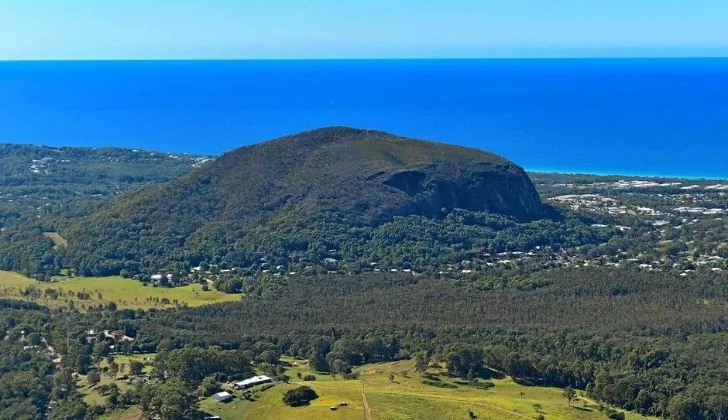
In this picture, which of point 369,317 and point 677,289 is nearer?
point 369,317

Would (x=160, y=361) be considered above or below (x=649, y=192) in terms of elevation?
below

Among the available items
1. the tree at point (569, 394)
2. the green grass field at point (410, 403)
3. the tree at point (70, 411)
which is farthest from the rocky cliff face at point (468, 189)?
the tree at point (70, 411)

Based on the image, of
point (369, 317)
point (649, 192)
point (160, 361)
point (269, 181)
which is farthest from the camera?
point (649, 192)

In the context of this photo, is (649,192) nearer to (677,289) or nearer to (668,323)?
(677,289)

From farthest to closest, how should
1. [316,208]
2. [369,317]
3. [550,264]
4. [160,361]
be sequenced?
[316,208] < [550,264] < [369,317] < [160,361]

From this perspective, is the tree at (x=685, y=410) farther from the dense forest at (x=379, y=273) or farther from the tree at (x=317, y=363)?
the tree at (x=317, y=363)

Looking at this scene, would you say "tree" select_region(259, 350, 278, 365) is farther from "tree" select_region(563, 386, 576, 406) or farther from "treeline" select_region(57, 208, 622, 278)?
"treeline" select_region(57, 208, 622, 278)

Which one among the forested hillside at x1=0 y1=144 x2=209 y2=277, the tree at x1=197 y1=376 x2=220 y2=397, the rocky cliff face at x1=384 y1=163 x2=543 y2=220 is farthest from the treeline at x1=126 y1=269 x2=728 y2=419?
the forested hillside at x1=0 y1=144 x2=209 y2=277

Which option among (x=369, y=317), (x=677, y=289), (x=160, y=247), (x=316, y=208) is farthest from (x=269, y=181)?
(x=677, y=289)
